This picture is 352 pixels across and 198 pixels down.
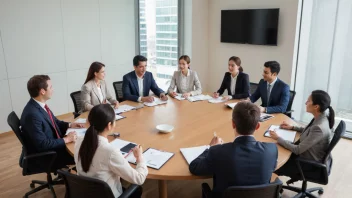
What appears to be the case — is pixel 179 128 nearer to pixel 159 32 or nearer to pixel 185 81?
pixel 185 81

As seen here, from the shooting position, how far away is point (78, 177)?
5.73 feet

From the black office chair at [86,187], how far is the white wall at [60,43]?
347 centimetres

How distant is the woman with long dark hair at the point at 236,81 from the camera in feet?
13.4

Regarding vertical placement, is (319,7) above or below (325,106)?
above

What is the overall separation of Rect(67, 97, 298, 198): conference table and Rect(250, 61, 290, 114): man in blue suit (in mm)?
166

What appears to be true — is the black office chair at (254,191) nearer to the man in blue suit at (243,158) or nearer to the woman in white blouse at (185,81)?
the man in blue suit at (243,158)

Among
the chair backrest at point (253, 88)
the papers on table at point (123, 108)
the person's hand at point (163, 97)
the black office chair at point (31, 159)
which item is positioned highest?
the chair backrest at point (253, 88)

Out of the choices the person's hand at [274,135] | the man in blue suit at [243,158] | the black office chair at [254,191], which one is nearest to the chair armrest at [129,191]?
the man in blue suit at [243,158]

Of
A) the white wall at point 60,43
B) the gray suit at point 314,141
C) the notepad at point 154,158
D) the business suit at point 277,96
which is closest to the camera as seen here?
the notepad at point 154,158

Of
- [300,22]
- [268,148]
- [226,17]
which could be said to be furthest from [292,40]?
[268,148]

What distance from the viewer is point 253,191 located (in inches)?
65.0

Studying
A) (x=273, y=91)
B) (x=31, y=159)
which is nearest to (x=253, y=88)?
(x=273, y=91)

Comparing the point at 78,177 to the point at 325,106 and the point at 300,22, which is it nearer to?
the point at 325,106

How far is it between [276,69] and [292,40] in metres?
1.84
